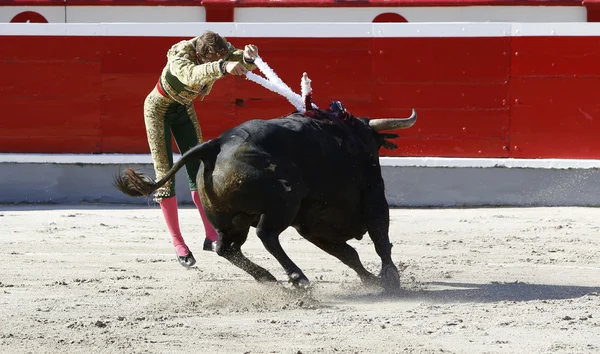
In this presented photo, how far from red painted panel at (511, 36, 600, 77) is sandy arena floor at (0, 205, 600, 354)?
3.08 feet

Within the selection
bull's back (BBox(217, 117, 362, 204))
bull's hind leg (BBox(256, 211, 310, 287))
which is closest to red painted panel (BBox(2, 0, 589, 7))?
bull's back (BBox(217, 117, 362, 204))

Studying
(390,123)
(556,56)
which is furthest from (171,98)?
(556,56)

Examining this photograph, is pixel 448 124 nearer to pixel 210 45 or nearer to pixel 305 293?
pixel 210 45

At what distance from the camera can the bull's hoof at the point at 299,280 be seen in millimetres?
3773

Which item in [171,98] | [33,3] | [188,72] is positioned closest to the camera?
[188,72]

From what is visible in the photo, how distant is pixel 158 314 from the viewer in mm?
3613

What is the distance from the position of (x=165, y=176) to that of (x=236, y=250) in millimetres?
353

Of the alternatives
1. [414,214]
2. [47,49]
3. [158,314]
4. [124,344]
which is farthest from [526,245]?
[47,49]

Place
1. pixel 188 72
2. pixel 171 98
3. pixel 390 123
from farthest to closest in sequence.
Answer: pixel 171 98 < pixel 390 123 < pixel 188 72

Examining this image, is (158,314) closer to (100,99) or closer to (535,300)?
(535,300)

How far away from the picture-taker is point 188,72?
4129 mm

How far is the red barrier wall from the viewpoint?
6.73 m

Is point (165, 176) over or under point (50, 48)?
over

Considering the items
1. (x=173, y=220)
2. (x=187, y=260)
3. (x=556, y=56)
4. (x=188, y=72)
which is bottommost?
(x=187, y=260)
